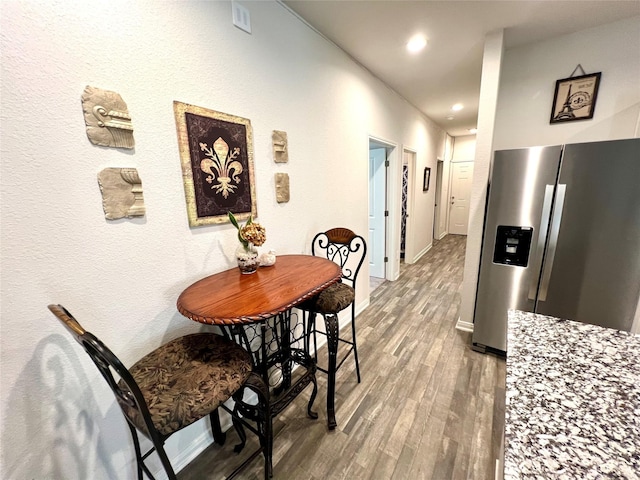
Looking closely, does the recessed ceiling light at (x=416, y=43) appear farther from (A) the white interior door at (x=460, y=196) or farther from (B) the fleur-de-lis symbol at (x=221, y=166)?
(A) the white interior door at (x=460, y=196)

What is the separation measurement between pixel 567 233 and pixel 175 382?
2571mm

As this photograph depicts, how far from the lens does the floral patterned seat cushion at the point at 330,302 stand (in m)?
1.62

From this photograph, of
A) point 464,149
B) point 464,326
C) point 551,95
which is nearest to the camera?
point 551,95

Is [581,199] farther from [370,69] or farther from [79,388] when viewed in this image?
[79,388]

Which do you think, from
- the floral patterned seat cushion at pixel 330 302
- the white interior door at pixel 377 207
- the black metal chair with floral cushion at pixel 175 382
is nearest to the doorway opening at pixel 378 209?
the white interior door at pixel 377 207

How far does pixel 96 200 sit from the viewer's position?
1.05 metres

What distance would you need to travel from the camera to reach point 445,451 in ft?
4.78

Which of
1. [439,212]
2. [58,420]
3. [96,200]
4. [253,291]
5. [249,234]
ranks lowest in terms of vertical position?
[58,420]

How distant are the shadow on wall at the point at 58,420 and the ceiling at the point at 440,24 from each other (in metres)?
2.34

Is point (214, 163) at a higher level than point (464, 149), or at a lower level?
lower

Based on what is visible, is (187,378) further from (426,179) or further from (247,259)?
(426,179)

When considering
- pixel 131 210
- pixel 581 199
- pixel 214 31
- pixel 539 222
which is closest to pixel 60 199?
pixel 131 210

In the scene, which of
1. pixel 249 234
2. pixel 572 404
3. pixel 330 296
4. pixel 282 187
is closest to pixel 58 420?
pixel 249 234

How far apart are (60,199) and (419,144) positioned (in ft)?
15.3
